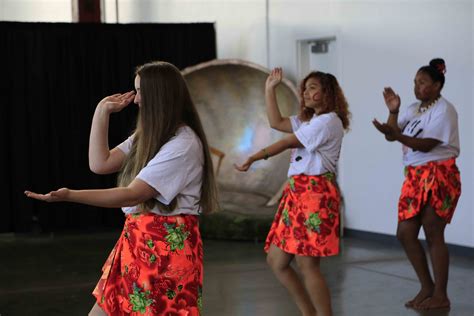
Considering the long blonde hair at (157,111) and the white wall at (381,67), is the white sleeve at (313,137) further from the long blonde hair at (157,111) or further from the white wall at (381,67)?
the white wall at (381,67)

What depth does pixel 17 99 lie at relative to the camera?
843 cm

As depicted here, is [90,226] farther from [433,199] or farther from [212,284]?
[433,199]

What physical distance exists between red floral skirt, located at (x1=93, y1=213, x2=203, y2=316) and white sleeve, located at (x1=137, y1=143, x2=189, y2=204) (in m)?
0.11

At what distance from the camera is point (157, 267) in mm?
2816

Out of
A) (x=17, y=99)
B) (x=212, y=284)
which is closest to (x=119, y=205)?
(x=212, y=284)

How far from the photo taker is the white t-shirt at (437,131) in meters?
4.89

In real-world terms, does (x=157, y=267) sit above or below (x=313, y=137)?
below

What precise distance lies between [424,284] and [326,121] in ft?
4.75

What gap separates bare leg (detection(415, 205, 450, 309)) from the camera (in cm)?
495

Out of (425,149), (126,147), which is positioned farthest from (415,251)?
(126,147)

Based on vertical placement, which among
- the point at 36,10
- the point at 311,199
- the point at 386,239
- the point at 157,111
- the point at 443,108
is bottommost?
the point at 386,239

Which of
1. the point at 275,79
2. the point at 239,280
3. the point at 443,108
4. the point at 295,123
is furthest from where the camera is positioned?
the point at 239,280

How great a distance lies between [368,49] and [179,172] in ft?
17.6

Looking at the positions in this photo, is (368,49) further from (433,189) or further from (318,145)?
(318,145)
